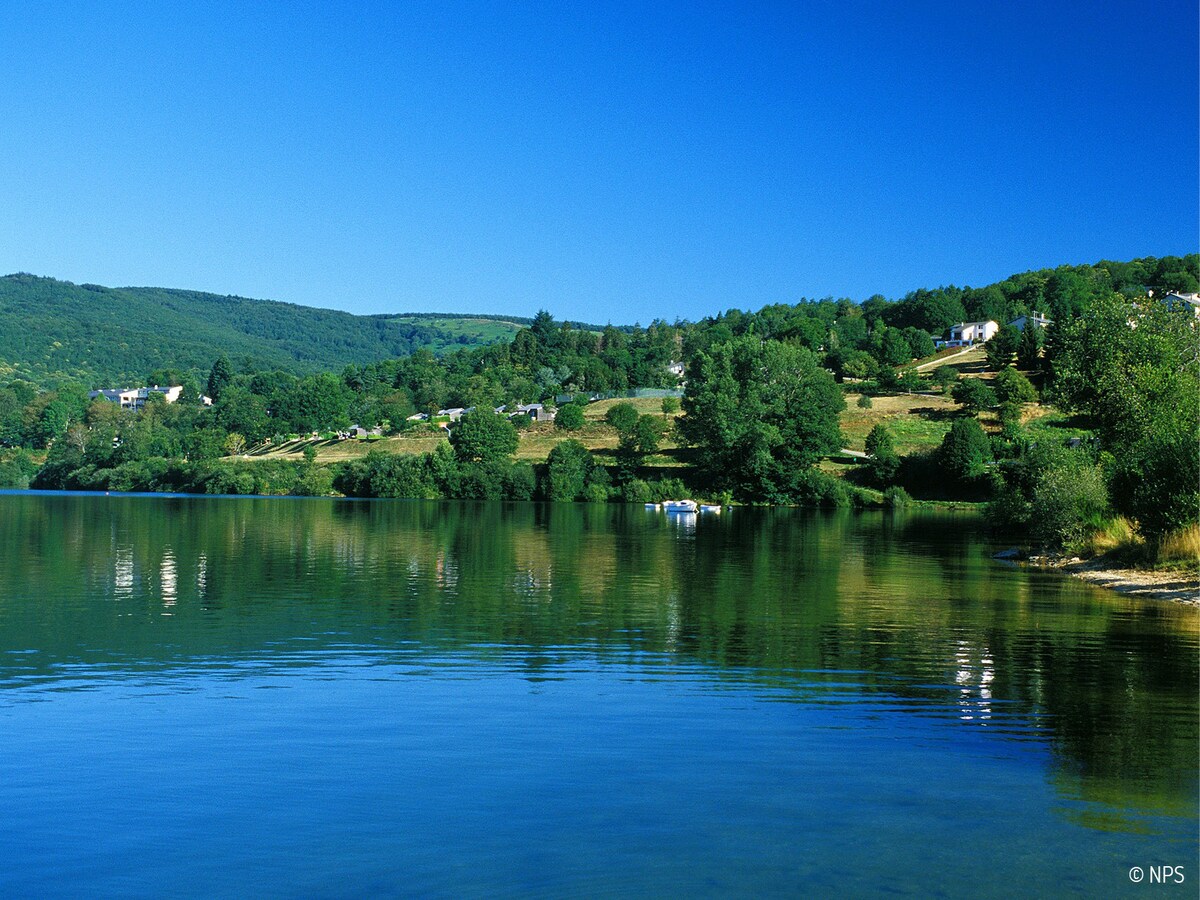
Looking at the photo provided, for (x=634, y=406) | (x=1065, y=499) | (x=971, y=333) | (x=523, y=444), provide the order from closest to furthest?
(x=1065, y=499), (x=523, y=444), (x=634, y=406), (x=971, y=333)

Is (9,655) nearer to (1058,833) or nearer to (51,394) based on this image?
(1058,833)

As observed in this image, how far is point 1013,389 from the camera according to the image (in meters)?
109

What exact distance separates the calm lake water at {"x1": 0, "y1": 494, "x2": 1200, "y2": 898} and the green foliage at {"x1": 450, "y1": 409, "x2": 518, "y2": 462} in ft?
267

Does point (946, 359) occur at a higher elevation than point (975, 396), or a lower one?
higher

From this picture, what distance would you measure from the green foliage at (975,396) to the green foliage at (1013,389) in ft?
2.98

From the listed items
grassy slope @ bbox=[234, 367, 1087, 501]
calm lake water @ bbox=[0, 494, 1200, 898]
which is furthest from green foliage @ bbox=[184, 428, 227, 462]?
calm lake water @ bbox=[0, 494, 1200, 898]

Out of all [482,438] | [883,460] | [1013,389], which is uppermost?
[1013,389]

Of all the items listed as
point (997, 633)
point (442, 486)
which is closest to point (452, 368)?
point (442, 486)

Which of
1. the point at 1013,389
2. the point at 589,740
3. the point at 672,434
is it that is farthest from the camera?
the point at 672,434

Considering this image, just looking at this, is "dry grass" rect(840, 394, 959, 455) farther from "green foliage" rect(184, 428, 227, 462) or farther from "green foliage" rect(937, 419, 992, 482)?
"green foliage" rect(184, 428, 227, 462)

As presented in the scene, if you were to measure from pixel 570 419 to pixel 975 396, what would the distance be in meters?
47.1

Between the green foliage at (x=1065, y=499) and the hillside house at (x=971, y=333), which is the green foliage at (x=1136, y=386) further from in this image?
the hillside house at (x=971, y=333)

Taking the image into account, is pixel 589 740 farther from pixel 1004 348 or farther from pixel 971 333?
pixel 971 333

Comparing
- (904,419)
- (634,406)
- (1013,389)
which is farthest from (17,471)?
(1013,389)
